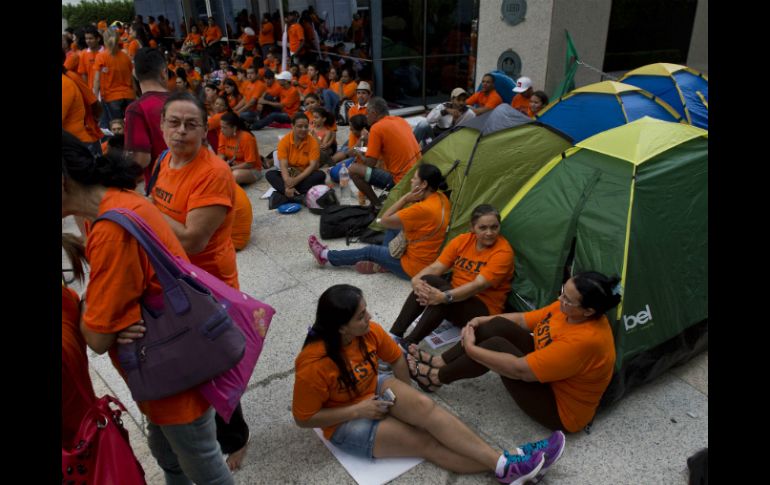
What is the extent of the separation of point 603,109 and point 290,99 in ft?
20.7

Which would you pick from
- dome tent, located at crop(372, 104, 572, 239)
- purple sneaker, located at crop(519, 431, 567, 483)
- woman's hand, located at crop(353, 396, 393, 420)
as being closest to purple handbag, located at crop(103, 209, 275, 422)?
woman's hand, located at crop(353, 396, 393, 420)

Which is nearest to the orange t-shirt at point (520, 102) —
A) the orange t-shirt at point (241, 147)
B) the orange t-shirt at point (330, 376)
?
the orange t-shirt at point (241, 147)

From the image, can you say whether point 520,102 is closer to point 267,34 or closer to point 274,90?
point 274,90

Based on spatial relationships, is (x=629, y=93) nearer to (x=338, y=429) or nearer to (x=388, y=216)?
(x=388, y=216)

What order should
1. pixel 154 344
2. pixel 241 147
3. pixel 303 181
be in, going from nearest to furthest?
pixel 154 344
pixel 303 181
pixel 241 147

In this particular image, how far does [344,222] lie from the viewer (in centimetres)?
554

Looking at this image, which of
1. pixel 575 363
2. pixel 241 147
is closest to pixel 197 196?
pixel 575 363

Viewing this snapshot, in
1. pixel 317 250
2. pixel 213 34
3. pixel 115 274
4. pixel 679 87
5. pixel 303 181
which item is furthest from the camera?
pixel 213 34

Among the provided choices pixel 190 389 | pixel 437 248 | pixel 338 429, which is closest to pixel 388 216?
pixel 437 248

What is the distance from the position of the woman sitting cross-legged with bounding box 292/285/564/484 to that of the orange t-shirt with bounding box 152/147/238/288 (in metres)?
0.62

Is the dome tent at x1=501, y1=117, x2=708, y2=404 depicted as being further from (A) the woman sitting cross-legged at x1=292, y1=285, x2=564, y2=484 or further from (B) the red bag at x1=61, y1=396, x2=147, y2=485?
(B) the red bag at x1=61, y1=396, x2=147, y2=485

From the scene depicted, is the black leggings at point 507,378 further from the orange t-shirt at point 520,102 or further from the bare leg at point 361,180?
the orange t-shirt at point 520,102

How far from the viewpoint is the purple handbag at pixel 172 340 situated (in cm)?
171

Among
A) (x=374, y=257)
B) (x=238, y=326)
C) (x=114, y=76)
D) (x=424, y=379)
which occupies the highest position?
(x=114, y=76)
